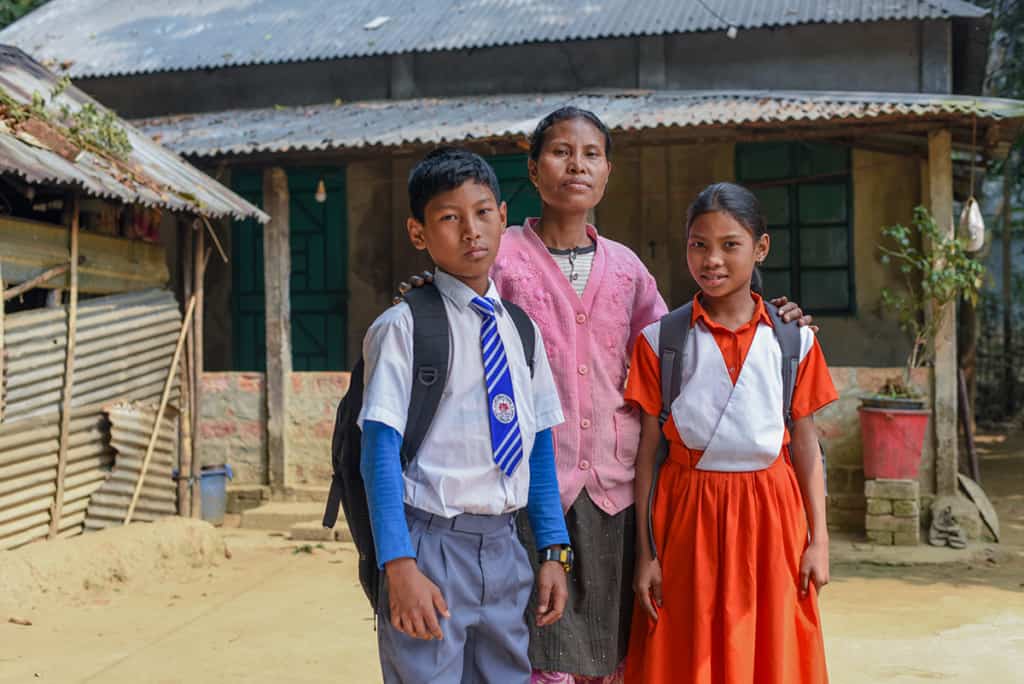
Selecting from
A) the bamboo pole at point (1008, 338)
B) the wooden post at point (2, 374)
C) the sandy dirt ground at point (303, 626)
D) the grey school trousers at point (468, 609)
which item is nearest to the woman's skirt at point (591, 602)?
the grey school trousers at point (468, 609)

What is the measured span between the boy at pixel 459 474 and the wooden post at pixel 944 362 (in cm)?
556

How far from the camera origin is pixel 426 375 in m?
1.94

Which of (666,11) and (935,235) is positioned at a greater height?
(666,11)

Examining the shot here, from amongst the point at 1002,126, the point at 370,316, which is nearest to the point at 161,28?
the point at 370,316

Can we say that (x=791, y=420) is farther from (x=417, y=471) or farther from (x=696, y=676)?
(x=417, y=471)

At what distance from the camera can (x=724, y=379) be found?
93.4 inches

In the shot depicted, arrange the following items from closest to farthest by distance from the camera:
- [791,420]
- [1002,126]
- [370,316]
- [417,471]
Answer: [417,471] → [791,420] → [1002,126] → [370,316]

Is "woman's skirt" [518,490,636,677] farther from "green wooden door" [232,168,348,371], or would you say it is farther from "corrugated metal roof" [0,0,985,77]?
"green wooden door" [232,168,348,371]

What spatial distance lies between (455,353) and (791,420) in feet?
2.97

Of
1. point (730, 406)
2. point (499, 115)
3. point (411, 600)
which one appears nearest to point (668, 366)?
point (730, 406)

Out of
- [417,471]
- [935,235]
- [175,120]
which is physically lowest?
[417,471]

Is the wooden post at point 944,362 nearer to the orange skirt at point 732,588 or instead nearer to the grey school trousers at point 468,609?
the orange skirt at point 732,588

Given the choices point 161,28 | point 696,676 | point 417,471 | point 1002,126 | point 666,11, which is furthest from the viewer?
point 161,28

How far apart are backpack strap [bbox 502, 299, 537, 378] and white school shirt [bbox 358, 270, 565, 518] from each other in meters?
0.04
